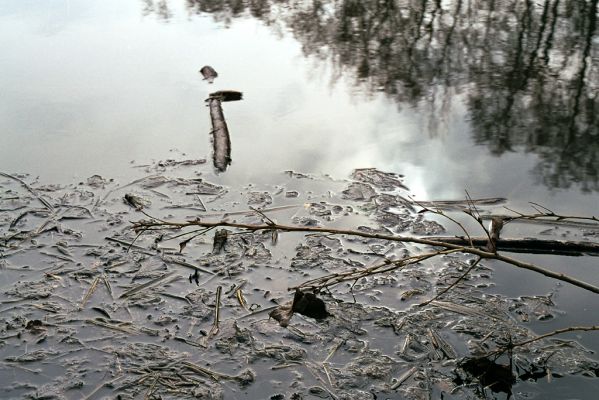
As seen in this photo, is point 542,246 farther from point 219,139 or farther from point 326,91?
point 326,91

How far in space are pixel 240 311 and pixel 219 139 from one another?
9.22 ft

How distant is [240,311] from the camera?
4199 millimetres

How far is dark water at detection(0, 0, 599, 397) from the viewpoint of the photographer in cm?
618

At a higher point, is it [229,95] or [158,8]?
[158,8]

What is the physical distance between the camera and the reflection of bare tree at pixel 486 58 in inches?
273

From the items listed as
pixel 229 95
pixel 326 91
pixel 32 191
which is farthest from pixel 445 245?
pixel 326 91

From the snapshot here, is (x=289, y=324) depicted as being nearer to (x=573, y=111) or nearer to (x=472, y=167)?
(x=472, y=167)

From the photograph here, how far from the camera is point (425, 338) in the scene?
154 inches

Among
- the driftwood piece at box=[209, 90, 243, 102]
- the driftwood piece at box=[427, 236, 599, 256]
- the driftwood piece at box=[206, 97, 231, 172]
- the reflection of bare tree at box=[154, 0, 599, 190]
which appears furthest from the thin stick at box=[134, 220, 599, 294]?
the driftwood piece at box=[209, 90, 243, 102]

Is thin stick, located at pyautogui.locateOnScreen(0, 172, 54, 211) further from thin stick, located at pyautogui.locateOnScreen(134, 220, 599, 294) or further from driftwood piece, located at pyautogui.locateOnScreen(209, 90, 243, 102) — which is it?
driftwood piece, located at pyautogui.locateOnScreen(209, 90, 243, 102)

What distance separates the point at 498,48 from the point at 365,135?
3534mm

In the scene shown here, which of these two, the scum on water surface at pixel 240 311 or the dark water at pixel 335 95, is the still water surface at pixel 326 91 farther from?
the scum on water surface at pixel 240 311

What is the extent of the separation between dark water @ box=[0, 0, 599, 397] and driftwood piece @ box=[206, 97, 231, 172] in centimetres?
11

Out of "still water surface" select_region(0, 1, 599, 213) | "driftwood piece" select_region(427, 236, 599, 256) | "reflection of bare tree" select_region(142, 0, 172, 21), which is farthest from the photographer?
"reflection of bare tree" select_region(142, 0, 172, 21)
